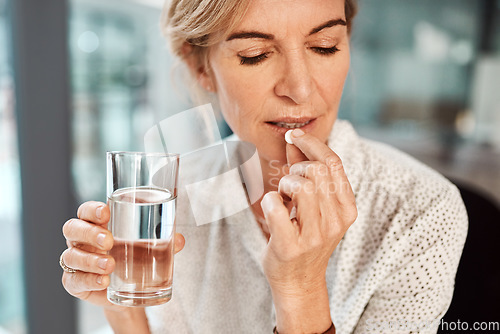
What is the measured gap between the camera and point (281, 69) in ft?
2.06

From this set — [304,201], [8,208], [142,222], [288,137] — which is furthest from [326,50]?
[8,208]

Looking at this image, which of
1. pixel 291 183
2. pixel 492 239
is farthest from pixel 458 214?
pixel 291 183

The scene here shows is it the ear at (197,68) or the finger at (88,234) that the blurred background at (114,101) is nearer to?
the ear at (197,68)

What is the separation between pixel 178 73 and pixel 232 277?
1.35 feet

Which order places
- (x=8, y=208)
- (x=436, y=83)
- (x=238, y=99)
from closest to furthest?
(x=238, y=99) < (x=8, y=208) < (x=436, y=83)

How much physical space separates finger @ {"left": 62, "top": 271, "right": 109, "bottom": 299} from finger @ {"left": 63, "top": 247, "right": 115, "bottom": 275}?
0.04 ft

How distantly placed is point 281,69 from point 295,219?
0.70 ft

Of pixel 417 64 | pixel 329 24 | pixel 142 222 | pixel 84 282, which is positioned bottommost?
pixel 84 282

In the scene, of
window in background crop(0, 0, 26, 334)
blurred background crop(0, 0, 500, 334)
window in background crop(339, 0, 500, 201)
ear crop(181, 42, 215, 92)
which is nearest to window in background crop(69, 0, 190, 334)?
blurred background crop(0, 0, 500, 334)

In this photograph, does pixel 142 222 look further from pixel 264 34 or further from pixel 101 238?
pixel 264 34

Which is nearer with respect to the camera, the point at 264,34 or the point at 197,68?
the point at 264,34

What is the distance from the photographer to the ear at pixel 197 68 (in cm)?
77

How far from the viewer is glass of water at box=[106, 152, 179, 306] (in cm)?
50

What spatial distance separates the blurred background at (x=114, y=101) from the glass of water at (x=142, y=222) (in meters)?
0.19
